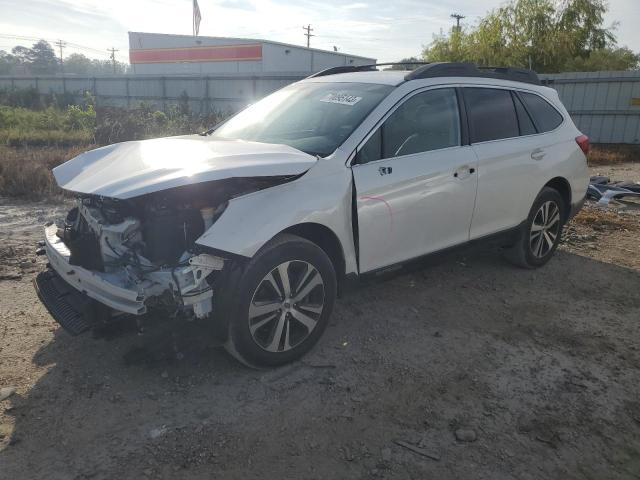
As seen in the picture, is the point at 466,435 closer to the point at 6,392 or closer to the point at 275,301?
the point at 275,301

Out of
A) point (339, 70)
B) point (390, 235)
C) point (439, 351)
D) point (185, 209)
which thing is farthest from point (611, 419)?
point (339, 70)

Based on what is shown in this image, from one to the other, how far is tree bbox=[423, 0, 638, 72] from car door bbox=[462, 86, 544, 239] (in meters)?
21.8

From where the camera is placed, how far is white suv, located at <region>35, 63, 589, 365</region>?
2943 mm

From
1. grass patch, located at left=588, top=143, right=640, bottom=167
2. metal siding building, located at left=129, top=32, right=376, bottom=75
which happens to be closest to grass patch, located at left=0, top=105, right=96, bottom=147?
grass patch, located at left=588, top=143, right=640, bottom=167

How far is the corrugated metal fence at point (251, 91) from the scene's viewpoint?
55.1 ft

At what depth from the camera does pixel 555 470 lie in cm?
255

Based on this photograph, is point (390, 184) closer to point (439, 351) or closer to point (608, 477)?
point (439, 351)

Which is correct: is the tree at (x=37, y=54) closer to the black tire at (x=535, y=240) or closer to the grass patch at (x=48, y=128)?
the grass patch at (x=48, y=128)

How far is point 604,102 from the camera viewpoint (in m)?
17.0

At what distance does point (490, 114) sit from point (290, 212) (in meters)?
2.41

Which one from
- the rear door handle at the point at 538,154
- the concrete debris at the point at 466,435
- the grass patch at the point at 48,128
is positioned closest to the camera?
the concrete debris at the point at 466,435

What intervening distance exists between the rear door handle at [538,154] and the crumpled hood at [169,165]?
256cm

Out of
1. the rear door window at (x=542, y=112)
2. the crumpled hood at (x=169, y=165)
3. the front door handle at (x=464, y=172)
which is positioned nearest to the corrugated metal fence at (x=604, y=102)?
the rear door window at (x=542, y=112)

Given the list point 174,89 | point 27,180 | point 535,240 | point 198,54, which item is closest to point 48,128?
point 174,89
